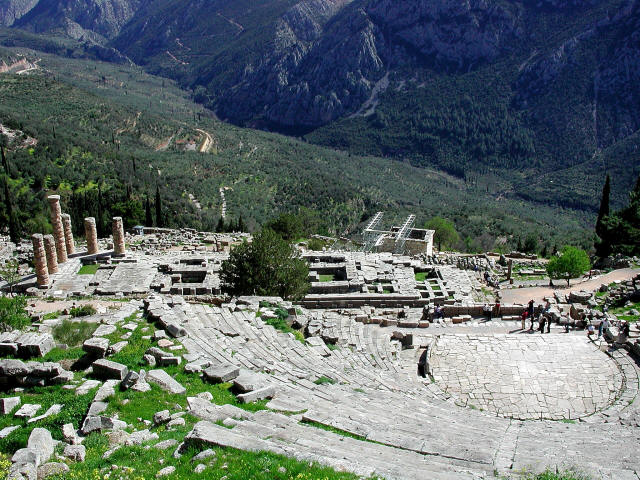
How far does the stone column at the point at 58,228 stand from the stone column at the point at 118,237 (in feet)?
Answer: 10.9

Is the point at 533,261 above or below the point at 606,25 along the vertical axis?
below

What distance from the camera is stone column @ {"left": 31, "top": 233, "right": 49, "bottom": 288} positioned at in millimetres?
32125

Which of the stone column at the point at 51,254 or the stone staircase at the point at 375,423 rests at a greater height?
the stone column at the point at 51,254

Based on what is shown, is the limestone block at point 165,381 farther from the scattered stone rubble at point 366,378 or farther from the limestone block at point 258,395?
the limestone block at point 258,395

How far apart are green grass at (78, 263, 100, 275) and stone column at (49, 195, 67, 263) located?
1.55 m

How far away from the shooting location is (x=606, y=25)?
153 meters

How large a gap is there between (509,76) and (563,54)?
17.8 m

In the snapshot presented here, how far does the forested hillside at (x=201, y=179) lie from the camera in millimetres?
65875

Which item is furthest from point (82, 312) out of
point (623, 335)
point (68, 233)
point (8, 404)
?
point (623, 335)

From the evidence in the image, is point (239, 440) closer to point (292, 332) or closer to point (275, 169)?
point (292, 332)

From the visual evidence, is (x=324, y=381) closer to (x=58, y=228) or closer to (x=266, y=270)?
(x=266, y=270)

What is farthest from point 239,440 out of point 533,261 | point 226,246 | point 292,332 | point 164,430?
point 533,261

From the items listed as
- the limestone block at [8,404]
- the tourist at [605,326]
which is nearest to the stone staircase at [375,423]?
the tourist at [605,326]

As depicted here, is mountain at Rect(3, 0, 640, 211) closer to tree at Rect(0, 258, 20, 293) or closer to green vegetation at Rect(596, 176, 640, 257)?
green vegetation at Rect(596, 176, 640, 257)
